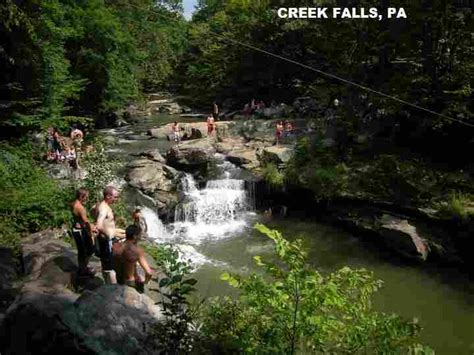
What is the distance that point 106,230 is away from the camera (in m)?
7.41

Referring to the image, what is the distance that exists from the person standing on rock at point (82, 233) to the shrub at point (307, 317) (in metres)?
3.52

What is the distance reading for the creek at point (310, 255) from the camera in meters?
10.3

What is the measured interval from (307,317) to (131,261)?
2.82m

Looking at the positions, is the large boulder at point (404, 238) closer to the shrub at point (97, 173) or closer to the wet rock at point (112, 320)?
the shrub at point (97, 173)

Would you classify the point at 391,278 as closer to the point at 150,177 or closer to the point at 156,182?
the point at 156,182

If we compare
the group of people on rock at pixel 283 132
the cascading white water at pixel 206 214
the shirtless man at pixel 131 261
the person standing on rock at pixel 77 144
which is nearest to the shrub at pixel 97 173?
the cascading white water at pixel 206 214

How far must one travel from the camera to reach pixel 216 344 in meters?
5.22

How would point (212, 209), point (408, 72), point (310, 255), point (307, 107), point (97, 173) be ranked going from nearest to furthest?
1. point (97, 173)
2. point (310, 255)
3. point (408, 72)
4. point (212, 209)
5. point (307, 107)

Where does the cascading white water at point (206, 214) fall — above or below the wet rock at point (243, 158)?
below

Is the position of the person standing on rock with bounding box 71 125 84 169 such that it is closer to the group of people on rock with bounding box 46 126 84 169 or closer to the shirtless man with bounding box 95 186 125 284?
the group of people on rock with bounding box 46 126 84 169

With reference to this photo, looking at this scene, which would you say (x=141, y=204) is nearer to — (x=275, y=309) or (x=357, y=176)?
(x=357, y=176)

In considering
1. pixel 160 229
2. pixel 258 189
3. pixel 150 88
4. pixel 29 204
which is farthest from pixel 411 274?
pixel 150 88

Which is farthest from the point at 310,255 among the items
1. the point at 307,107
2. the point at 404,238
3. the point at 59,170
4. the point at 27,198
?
the point at 307,107

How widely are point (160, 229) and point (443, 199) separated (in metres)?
8.89
